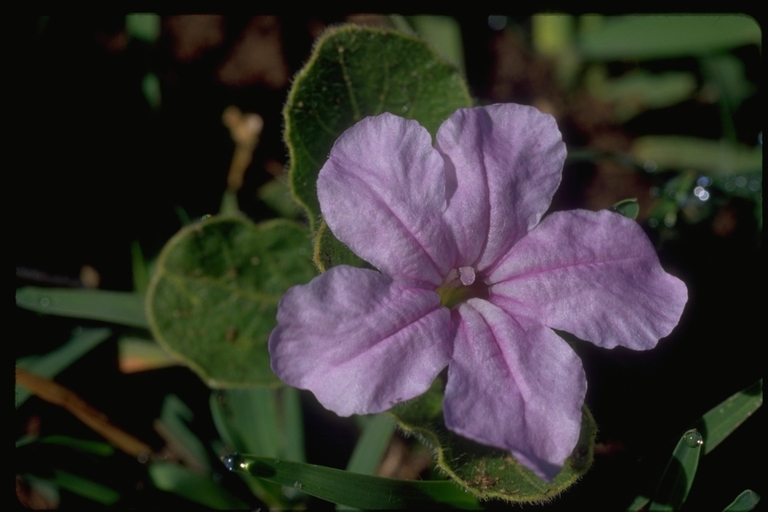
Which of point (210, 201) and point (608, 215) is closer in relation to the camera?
point (608, 215)

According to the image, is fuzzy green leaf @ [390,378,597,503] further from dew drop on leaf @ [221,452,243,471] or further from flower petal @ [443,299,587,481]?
dew drop on leaf @ [221,452,243,471]

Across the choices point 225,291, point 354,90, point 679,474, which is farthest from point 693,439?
point 225,291

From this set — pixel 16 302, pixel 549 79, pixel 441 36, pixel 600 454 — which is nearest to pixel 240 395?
pixel 16 302

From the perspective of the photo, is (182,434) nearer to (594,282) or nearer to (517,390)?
(517,390)

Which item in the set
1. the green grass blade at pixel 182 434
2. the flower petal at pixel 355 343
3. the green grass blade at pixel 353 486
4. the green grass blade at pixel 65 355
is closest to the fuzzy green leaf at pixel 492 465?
the green grass blade at pixel 353 486

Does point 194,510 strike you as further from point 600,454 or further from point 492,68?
point 492,68
